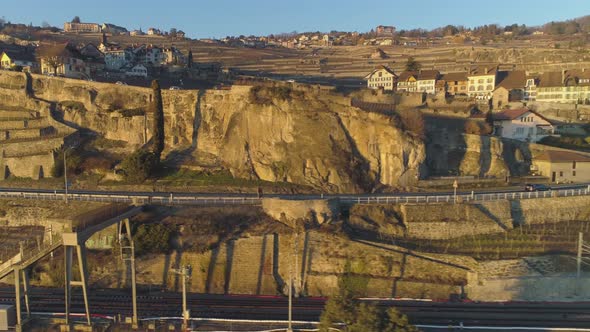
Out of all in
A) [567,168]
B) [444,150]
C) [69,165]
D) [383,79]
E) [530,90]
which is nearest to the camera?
[567,168]

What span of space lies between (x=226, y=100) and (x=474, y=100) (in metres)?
34.5

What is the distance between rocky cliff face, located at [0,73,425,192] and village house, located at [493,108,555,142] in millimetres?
18292

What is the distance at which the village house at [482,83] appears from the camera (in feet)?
255

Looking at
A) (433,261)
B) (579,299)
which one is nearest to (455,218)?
(433,261)

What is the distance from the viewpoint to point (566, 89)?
243 ft

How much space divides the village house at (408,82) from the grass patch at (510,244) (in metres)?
48.8

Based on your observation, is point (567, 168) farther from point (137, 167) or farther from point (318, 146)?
point (137, 167)

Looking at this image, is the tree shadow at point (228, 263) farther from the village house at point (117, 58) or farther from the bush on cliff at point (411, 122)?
the village house at point (117, 58)

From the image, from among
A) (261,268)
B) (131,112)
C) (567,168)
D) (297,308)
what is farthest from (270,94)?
(567,168)

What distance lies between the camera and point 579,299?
31.8m

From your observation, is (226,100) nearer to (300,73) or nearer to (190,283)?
(190,283)

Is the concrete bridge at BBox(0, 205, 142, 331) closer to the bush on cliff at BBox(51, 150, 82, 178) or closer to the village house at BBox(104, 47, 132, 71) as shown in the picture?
the bush on cliff at BBox(51, 150, 82, 178)

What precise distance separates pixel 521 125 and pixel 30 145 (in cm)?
5523

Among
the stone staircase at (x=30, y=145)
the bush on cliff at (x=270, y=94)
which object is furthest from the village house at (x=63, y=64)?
the bush on cliff at (x=270, y=94)
